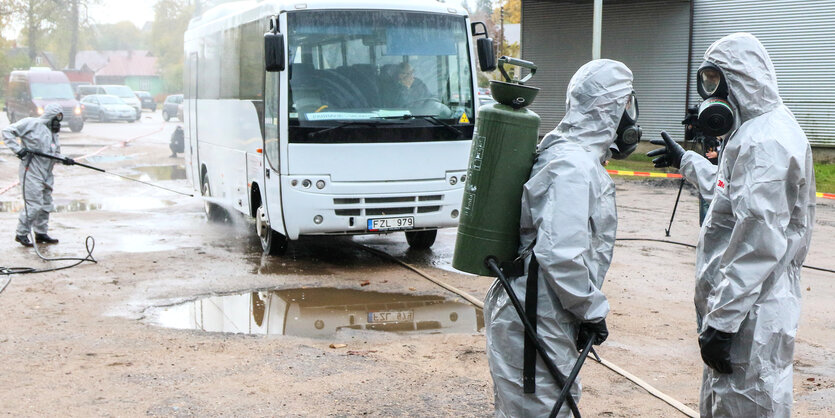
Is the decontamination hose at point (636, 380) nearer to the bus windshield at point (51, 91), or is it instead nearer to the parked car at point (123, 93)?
the bus windshield at point (51, 91)

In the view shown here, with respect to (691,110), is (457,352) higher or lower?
lower

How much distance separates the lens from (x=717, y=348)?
345cm

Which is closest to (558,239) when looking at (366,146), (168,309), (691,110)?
(691,110)

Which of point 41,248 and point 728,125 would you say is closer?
point 728,125

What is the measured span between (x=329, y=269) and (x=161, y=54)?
91.4m

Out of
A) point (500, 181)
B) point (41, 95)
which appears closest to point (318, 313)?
point (500, 181)

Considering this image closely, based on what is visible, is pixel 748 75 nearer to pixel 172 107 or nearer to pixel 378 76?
pixel 378 76

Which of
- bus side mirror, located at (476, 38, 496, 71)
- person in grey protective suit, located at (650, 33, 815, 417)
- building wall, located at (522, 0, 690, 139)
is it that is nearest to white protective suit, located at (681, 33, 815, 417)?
person in grey protective suit, located at (650, 33, 815, 417)

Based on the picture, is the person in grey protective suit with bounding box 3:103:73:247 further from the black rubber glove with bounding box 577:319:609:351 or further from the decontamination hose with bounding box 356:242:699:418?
the black rubber glove with bounding box 577:319:609:351

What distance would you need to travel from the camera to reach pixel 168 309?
318 inches

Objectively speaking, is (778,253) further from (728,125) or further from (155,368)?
(155,368)

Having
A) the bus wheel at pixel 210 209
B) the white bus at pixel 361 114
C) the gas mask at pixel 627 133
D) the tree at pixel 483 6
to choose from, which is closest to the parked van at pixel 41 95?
the bus wheel at pixel 210 209

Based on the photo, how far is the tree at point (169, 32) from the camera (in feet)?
301

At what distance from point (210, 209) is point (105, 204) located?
2639mm
